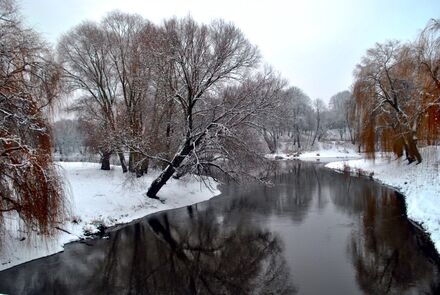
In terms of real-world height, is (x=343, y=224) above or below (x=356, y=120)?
below

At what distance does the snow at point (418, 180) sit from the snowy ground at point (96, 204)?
38.6 ft

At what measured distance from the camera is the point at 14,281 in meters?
11.3

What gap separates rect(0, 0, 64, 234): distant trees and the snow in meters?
11.9

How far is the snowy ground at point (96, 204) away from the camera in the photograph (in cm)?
1284

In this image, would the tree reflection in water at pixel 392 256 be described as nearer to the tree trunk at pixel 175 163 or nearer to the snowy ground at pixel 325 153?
the tree trunk at pixel 175 163

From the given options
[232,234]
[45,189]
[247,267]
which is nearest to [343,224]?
[232,234]

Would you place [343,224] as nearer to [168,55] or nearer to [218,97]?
[218,97]

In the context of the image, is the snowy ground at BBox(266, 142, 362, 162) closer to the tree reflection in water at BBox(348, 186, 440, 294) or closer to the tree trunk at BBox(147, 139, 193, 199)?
the tree trunk at BBox(147, 139, 193, 199)

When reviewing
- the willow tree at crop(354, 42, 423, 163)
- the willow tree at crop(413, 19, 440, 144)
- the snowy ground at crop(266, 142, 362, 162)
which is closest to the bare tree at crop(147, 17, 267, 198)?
the willow tree at crop(413, 19, 440, 144)

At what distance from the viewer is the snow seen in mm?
15805

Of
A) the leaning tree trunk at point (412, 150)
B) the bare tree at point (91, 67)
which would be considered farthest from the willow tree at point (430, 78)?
the bare tree at point (91, 67)

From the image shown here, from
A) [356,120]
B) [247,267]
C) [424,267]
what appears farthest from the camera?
[356,120]

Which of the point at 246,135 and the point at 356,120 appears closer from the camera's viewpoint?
the point at 246,135

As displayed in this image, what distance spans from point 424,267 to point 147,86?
18324 millimetres
